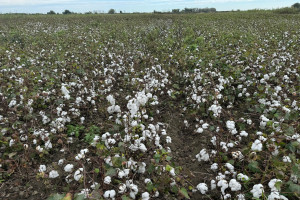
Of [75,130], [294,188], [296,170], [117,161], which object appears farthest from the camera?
[75,130]

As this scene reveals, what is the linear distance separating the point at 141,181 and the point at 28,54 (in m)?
6.74

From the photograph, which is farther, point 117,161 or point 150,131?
point 150,131

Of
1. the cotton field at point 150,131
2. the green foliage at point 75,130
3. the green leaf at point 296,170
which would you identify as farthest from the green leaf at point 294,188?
the green foliage at point 75,130

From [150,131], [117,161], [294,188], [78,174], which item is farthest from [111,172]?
[294,188]

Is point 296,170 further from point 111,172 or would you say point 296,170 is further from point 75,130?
point 75,130

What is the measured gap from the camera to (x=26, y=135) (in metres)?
3.27

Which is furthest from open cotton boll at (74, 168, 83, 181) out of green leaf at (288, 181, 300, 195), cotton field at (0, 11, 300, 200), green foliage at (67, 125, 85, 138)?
green leaf at (288, 181, 300, 195)

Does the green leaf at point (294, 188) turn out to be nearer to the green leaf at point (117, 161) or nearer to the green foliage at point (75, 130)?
the green leaf at point (117, 161)

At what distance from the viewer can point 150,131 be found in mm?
3059

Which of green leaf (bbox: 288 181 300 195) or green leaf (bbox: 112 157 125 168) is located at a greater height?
green leaf (bbox: 112 157 125 168)

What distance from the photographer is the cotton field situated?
7.70 ft

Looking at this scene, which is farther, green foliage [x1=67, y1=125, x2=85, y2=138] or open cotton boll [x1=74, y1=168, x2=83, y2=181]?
green foliage [x1=67, y1=125, x2=85, y2=138]

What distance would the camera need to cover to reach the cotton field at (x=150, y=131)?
7.70ft

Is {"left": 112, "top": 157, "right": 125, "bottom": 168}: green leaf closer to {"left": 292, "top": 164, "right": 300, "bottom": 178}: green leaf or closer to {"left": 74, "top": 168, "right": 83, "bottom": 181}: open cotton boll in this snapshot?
{"left": 74, "top": 168, "right": 83, "bottom": 181}: open cotton boll
